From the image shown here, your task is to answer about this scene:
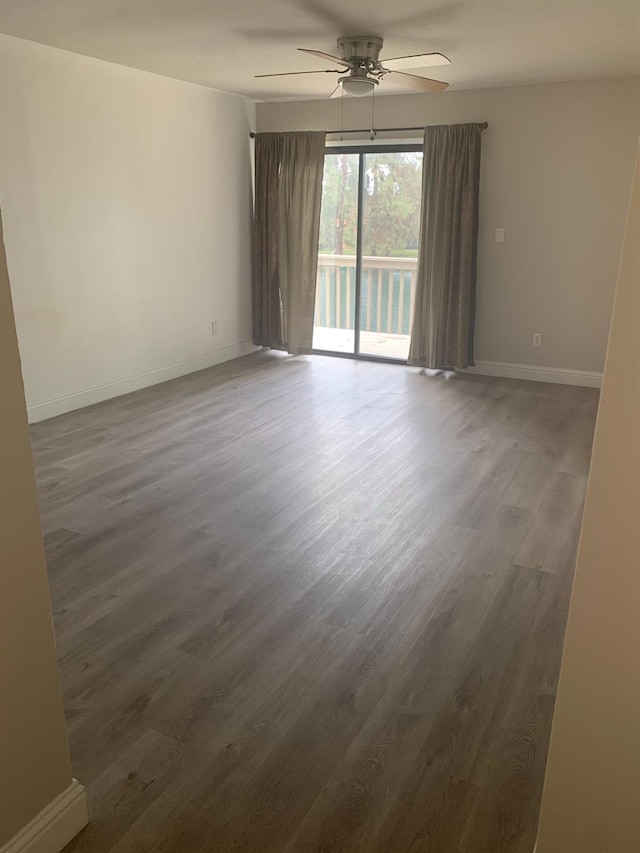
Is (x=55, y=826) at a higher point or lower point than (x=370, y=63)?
lower

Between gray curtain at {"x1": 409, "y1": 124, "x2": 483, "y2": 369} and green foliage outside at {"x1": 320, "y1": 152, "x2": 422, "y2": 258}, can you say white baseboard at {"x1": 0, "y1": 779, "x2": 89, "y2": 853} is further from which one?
green foliage outside at {"x1": 320, "y1": 152, "x2": 422, "y2": 258}

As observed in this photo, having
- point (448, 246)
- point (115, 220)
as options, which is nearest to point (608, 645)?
point (115, 220)

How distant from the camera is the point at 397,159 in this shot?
609cm

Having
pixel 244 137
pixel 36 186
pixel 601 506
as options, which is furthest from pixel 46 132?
pixel 601 506

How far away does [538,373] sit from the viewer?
5938mm

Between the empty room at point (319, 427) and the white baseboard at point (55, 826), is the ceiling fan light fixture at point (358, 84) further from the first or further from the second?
the white baseboard at point (55, 826)

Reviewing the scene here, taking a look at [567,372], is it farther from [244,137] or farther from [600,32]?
[244,137]

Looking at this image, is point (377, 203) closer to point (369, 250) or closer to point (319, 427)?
point (369, 250)

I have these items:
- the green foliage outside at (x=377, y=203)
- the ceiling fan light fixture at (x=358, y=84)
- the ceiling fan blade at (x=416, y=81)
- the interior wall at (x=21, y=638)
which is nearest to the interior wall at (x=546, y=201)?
the green foliage outside at (x=377, y=203)

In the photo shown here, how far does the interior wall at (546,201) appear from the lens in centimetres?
527

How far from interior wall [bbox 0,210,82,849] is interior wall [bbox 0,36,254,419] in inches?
133

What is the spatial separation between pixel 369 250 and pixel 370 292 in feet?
1.29

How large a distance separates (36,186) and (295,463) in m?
2.47

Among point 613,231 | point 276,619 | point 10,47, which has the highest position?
point 10,47
